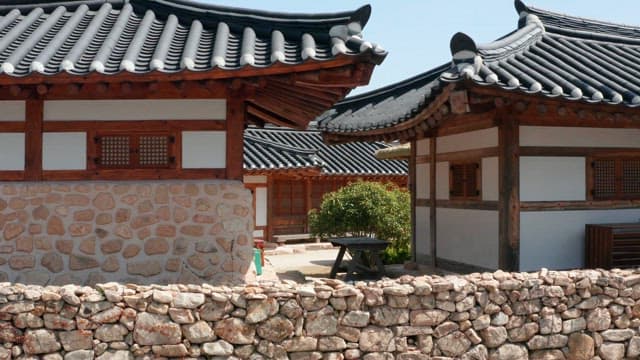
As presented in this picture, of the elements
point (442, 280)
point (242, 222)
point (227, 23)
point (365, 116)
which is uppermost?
point (227, 23)

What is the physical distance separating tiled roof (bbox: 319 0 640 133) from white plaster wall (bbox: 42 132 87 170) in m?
4.18

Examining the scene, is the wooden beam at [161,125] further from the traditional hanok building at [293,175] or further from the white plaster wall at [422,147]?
the traditional hanok building at [293,175]

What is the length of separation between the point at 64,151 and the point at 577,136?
6757 mm

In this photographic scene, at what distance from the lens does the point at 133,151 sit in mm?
7156

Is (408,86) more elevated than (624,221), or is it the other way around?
(408,86)

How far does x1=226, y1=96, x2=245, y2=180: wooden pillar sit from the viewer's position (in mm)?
7031

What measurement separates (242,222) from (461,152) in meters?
4.08

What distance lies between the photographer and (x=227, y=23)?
7.79m

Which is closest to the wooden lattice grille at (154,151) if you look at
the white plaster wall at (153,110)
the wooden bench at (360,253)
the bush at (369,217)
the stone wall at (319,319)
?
the white plaster wall at (153,110)

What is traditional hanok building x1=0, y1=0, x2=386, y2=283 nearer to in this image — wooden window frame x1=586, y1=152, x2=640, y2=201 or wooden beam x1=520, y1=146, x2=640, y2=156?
wooden beam x1=520, y1=146, x2=640, y2=156

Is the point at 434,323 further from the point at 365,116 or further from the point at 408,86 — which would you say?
the point at 408,86

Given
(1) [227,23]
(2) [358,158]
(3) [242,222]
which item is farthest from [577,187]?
(2) [358,158]

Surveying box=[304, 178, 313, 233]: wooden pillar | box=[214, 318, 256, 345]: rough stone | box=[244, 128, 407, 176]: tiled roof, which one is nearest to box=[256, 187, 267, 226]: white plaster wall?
box=[244, 128, 407, 176]: tiled roof

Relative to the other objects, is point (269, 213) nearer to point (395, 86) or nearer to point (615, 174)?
point (395, 86)
